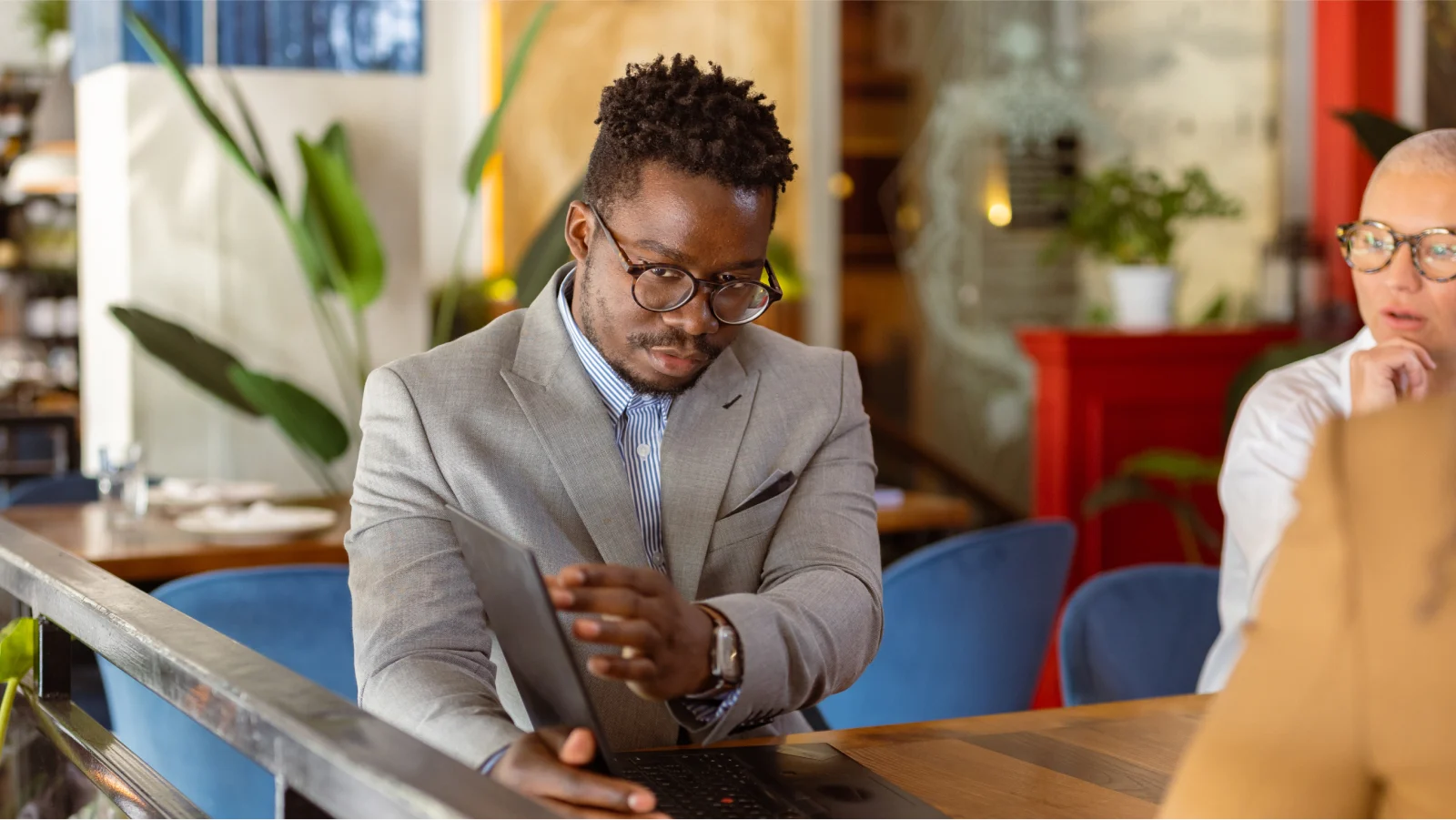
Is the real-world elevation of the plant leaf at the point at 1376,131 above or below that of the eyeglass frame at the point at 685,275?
above

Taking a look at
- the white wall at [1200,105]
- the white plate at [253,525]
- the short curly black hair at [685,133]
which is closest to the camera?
the short curly black hair at [685,133]

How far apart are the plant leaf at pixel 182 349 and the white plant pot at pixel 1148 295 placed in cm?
274

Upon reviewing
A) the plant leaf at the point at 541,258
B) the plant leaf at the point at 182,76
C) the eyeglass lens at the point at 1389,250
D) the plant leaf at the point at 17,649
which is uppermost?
the plant leaf at the point at 182,76

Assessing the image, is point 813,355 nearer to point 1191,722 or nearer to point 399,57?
point 1191,722

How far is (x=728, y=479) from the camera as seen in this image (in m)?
1.66

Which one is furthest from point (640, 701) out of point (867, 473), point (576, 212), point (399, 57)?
point (399, 57)

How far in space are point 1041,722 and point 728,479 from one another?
422mm

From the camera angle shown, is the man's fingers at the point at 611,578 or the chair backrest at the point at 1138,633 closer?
the man's fingers at the point at 611,578

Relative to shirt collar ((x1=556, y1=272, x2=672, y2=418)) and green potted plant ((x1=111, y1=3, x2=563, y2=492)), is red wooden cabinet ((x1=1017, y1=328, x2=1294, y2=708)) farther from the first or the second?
shirt collar ((x1=556, y1=272, x2=672, y2=418))

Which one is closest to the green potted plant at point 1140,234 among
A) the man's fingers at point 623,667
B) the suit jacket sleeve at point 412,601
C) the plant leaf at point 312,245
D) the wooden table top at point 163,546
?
the wooden table top at point 163,546

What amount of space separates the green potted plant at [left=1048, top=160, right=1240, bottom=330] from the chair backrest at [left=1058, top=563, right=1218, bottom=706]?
261cm

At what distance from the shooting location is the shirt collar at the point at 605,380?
1631 mm

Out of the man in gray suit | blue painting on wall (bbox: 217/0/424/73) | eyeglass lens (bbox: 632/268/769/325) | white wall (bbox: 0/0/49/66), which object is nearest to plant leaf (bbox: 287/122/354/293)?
blue painting on wall (bbox: 217/0/424/73)

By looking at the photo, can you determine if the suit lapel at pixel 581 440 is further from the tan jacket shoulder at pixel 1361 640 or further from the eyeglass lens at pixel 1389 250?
the eyeglass lens at pixel 1389 250
